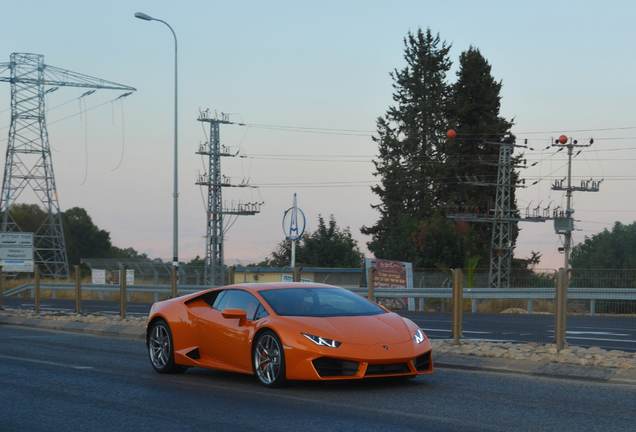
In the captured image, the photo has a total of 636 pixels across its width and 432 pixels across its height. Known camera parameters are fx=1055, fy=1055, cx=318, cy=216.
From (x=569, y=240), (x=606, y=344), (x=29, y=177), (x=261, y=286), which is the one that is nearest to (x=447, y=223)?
(x=569, y=240)

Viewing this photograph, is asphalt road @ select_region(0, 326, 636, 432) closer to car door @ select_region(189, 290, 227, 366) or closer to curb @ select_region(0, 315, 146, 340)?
car door @ select_region(189, 290, 227, 366)

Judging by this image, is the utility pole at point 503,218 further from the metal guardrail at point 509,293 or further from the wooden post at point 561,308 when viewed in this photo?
the wooden post at point 561,308

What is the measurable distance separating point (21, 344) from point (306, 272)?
50.1 metres

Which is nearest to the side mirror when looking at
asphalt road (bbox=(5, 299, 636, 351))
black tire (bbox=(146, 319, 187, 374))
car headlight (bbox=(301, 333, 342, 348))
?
car headlight (bbox=(301, 333, 342, 348))

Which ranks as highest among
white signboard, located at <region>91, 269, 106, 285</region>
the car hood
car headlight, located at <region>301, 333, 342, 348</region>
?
the car hood

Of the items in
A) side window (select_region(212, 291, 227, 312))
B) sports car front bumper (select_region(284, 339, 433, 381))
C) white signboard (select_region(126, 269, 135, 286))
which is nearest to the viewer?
sports car front bumper (select_region(284, 339, 433, 381))

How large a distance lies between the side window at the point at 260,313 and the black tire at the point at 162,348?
1693 mm

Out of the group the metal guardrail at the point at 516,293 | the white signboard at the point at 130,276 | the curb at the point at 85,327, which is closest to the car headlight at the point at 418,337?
the curb at the point at 85,327

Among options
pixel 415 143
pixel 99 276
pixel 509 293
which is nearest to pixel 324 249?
pixel 415 143

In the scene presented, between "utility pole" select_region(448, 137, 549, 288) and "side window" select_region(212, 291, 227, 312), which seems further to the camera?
"utility pole" select_region(448, 137, 549, 288)

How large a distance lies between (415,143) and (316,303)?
7246 centimetres

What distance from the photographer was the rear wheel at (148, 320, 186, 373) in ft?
43.6

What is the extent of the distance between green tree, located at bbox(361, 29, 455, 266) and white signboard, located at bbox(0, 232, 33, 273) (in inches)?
1248

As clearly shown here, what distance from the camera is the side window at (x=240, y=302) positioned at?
1222cm
